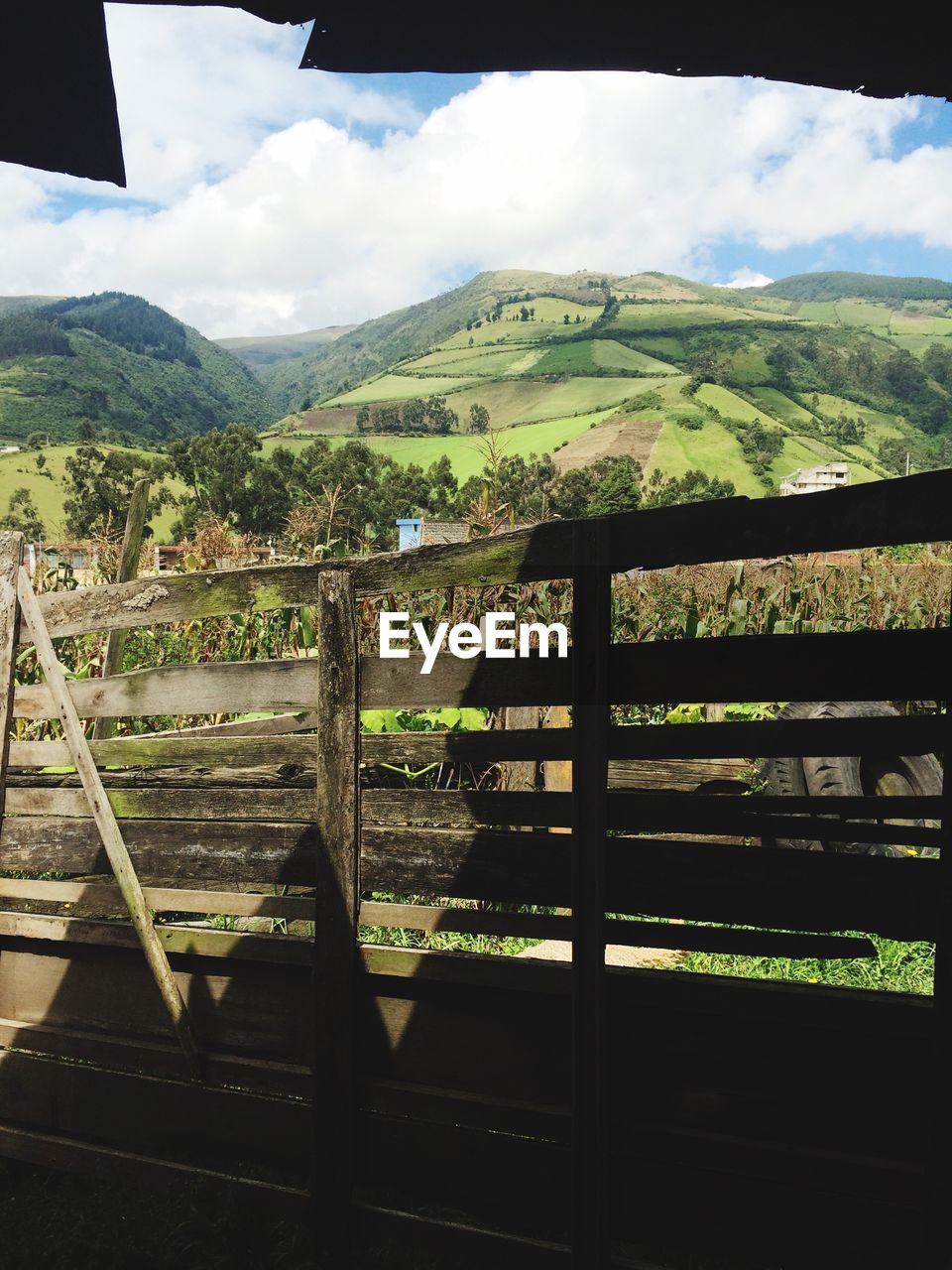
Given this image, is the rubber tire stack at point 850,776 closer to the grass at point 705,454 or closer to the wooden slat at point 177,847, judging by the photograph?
the wooden slat at point 177,847

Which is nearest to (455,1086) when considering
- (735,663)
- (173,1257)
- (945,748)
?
(173,1257)

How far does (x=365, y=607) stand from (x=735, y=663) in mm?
4851

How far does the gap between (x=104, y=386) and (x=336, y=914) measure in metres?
171

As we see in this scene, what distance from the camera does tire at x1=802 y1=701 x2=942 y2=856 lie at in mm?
5969

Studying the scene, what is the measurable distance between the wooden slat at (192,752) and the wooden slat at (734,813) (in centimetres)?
64

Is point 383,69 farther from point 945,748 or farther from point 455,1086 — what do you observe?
point 455,1086

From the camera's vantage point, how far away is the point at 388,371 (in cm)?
17438

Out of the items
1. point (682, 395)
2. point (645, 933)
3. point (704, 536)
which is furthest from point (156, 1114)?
point (682, 395)

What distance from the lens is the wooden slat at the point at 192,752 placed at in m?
A: 3.05

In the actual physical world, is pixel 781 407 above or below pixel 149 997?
above

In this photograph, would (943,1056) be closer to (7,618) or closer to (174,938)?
(174,938)

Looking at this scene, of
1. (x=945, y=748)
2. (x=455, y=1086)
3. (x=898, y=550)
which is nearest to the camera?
(x=945, y=748)

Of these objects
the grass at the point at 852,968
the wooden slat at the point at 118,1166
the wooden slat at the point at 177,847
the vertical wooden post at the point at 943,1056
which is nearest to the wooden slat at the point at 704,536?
the vertical wooden post at the point at 943,1056

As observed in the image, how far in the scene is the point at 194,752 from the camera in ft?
10.5
